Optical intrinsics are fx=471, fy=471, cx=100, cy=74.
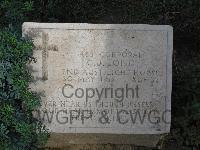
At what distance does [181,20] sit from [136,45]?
1.36 metres

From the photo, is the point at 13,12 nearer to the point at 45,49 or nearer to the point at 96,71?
the point at 45,49

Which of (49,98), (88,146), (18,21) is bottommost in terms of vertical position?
(88,146)

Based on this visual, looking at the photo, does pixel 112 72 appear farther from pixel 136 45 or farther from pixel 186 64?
pixel 186 64

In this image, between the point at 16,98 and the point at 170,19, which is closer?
the point at 16,98

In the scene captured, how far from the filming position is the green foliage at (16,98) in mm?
3822

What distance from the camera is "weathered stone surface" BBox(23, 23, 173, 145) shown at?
400cm

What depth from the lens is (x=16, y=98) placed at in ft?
12.8

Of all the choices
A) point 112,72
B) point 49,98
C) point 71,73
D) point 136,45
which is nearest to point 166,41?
point 136,45

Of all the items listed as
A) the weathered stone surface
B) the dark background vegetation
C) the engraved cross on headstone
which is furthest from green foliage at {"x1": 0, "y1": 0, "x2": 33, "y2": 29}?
the weathered stone surface

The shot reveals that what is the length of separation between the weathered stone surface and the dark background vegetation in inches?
27.6

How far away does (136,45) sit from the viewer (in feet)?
13.1

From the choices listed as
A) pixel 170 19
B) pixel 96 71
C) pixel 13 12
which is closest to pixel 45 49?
pixel 96 71

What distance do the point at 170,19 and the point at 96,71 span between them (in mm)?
1547

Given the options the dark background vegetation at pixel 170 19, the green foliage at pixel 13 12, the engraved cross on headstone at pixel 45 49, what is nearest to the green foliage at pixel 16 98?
the engraved cross on headstone at pixel 45 49
